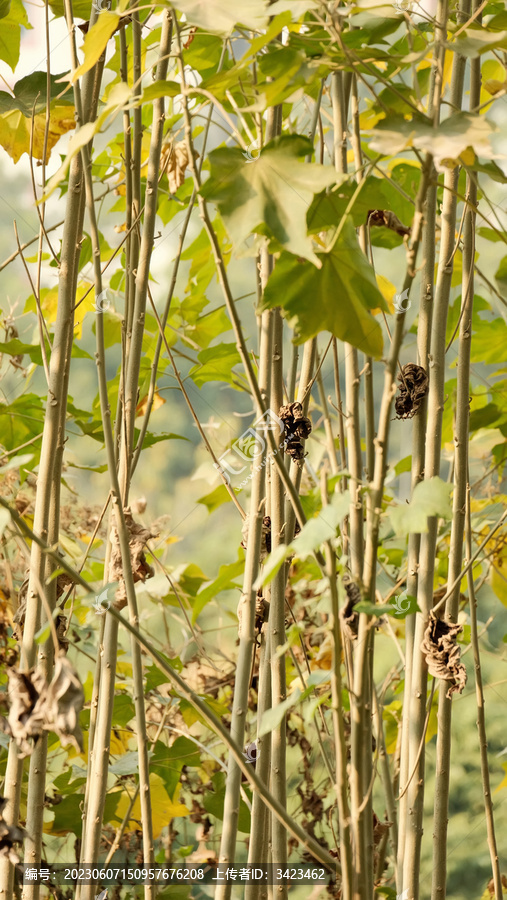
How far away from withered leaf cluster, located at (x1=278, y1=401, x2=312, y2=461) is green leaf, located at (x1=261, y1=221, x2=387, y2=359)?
15cm

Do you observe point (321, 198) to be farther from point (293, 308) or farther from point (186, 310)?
point (186, 310)

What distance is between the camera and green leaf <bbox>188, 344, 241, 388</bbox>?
879mm

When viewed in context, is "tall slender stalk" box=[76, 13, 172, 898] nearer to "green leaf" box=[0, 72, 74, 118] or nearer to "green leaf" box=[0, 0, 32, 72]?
"green leaf" box=[0, 72, 74, 118]

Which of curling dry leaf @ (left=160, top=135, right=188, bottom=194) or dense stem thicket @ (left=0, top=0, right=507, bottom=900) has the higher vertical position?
curling dry leaf @ (left=160, top=135, right=188, bottom=194)

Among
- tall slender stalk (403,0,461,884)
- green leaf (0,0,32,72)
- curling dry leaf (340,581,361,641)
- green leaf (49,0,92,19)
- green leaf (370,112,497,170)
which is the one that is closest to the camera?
green leaf (370,112,497,170)

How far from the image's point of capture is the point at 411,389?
52cm

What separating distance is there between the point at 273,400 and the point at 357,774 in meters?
0.27

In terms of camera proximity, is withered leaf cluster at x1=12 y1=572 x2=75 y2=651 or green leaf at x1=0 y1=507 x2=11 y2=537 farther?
withered leaf cluster at x1=12 y1=572 x2=75 y2=651

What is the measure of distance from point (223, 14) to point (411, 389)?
0.90 feet

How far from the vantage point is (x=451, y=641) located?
0.47 metres

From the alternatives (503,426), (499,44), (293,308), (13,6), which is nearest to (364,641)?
(293,308)

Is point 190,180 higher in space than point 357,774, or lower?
higher

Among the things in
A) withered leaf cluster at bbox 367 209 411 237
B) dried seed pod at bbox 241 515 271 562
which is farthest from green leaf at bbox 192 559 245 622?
withered leaf cluster at bbox 367 209 411 237

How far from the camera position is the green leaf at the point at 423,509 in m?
0.33
